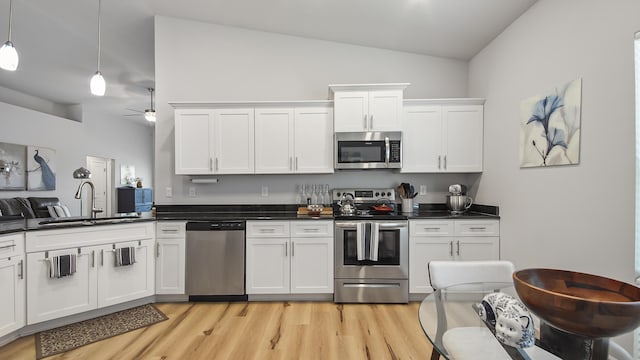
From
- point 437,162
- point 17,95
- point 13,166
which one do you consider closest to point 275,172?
point 437,162

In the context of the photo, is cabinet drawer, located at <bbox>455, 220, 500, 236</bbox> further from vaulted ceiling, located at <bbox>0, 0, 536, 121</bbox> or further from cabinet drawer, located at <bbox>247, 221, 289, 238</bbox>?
vaulted ceiling, located at <bbox>0, 0, 536, 121</bbox>

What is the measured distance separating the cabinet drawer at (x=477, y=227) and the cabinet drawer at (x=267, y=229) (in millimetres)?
1804

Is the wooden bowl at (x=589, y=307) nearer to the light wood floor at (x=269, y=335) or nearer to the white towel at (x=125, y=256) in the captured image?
the light wood floor at (x=269, y=335)

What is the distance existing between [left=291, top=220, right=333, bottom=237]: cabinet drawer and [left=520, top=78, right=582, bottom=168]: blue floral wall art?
6.30ft

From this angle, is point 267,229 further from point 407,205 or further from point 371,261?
point 407,205

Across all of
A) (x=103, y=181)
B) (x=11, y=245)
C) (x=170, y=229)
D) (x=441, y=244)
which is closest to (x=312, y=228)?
(x=441, y=244)

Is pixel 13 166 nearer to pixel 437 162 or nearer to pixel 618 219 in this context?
pixel 437 162

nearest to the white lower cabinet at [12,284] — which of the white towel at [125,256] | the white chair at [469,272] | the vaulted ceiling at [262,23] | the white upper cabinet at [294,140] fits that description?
the white towel at [125,256]

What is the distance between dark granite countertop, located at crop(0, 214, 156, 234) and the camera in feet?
7.11

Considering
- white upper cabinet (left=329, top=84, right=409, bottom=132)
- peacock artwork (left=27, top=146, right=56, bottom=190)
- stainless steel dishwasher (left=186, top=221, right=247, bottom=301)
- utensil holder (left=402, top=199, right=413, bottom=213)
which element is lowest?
stainless steel dishwasher (left=186, top=221, right=247, bottom=301)

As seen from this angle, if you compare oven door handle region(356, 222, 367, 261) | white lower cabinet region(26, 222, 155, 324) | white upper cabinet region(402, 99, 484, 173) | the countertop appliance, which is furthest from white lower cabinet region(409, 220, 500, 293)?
white lower cabinet region(26, 222, 155, 324)

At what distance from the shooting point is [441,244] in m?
2.86

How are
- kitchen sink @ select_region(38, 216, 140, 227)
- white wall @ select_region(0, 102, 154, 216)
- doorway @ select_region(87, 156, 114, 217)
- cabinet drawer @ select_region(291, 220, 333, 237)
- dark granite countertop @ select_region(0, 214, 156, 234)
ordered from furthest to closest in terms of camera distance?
doorway @ select_region(87, 156, 114, 217), white wall @ select_region(0, 102, 154, 216), cabinet drawer @ select_region(291, 220, 333, 237), kitchen sink @ select_region(38, 216, 140, 227), dark granite countertop @ select_region(0, 214, 156, 234)

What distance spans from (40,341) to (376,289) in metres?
2.86
